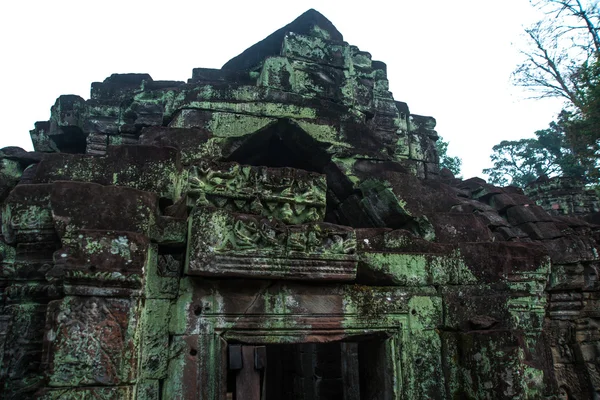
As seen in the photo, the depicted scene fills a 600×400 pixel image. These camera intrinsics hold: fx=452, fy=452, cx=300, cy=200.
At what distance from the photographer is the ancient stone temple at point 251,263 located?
2.97 meters

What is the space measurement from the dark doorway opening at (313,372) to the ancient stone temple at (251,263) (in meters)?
0.04

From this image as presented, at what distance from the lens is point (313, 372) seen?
330 inches

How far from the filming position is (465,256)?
4117mm

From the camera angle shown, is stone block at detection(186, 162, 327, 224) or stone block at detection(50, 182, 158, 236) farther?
stone block at detection(186, 162, 327, 224)

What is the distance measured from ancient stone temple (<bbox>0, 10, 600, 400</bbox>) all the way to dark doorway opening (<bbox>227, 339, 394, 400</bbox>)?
0.13 ft

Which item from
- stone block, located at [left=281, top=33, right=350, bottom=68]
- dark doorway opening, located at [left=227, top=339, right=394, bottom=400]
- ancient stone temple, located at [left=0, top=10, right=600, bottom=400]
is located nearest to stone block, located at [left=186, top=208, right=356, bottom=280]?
ancient stone temple, located at [left=0, top=10, right=600, bottom=400]

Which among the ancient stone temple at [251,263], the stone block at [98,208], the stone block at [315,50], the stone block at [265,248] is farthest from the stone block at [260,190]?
the stone block at [315,50]

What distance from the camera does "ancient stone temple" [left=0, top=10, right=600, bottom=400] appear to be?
297 centimetres

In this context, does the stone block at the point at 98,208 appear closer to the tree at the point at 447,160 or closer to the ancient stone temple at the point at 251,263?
the ancient stone temple at the point at 251,263

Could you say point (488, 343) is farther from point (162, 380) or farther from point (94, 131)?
point (94, 131)

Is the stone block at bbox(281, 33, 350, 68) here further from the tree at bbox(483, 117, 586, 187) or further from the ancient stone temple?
the tree at bbox(483, 117, 586, 187)

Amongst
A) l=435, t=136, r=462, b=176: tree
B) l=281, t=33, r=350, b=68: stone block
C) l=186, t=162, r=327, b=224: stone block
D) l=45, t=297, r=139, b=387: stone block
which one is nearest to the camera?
l=45, t=297, r=139, b=387: stone block

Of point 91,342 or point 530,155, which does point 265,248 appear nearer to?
point 91,342

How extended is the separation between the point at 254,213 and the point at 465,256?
1.98 metres
